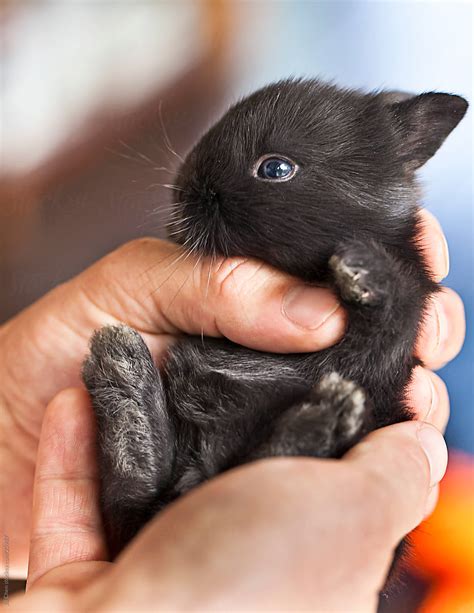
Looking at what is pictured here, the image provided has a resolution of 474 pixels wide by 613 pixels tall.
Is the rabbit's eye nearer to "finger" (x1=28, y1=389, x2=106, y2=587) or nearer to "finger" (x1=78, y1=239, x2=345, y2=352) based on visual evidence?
"finger" (x1=78, y1=239, x2=345, y2=352)

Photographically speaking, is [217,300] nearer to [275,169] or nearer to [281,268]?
[281,268]

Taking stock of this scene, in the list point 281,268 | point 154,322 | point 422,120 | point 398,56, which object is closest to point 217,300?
point 281,268

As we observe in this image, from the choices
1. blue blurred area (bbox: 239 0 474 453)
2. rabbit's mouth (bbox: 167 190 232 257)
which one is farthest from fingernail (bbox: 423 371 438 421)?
rabbit's mouth (bbox: 167 190 232 257)

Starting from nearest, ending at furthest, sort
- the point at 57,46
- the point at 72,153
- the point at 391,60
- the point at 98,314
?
the point at 98,314, the point at 391,60, the point at 72,153, the point at 57,46

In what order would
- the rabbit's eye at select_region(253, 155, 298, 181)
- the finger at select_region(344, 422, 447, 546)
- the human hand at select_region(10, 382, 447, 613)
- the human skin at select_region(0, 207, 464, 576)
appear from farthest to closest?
the human skin at select_region(0, 207, 464, 576) → the rabbit's eye at select_region(253, 155, 298, 181) → the finger at select_region(344, 422, 447, 546) → the human hand at select_region(10, 382, 447, 613)

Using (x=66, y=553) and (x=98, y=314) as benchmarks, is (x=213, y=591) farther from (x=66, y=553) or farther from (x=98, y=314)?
(x=98, y=314)

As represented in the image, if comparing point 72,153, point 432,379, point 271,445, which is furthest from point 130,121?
point 271,445
